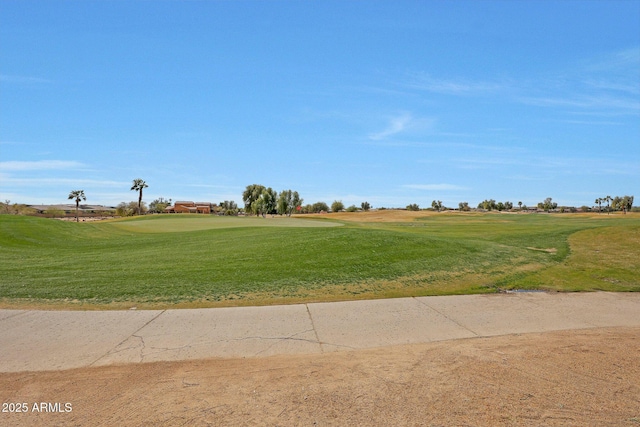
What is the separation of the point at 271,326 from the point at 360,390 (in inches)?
112

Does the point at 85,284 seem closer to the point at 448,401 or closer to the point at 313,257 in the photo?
the point at 313,257

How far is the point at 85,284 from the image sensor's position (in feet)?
33.1

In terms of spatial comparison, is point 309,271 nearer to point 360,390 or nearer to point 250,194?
point 360,390

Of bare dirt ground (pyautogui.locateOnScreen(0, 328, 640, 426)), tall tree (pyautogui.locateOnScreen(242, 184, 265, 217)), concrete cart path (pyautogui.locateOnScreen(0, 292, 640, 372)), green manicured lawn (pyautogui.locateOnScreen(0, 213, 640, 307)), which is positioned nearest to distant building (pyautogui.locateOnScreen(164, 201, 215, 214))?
tall tree (pyautogui.locateOnScreen(242, 184, 265, 217))

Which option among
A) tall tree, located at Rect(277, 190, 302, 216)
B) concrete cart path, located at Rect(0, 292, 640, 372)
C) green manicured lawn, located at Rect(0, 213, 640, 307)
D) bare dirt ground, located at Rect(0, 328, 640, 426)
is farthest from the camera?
tall tree, located at Rect(277, 190, 302, 216)

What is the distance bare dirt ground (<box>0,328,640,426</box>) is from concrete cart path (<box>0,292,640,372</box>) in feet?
1.52

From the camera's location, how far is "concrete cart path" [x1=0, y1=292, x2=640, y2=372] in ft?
18.2

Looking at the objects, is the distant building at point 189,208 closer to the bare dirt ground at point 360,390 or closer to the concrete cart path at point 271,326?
the concrete cart path at point 271,326

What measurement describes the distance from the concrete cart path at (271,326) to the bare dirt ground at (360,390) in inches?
18.3

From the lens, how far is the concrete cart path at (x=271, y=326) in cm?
554

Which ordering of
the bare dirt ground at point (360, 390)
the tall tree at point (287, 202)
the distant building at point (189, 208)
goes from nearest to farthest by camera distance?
the bare dirt ground at point (360, 390)
the tall tree at point (287, 202)
the distant building at point (189, 208)

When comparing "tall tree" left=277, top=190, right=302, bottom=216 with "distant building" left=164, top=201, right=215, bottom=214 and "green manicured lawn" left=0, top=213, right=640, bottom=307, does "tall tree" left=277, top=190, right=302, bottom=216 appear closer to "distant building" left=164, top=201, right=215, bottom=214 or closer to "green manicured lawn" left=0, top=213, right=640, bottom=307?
"distant building" left=164, top=201, right=215, bottom=214

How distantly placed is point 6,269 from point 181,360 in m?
11.4

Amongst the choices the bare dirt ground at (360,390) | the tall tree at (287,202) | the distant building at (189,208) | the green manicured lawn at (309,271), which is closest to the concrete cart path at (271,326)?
the bare dirt ground at (360,390)
